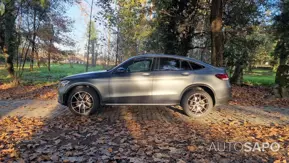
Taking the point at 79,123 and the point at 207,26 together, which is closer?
the point at 79,123

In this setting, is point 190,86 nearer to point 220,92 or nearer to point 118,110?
point 220,92

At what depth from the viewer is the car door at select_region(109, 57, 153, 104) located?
21.4 feet

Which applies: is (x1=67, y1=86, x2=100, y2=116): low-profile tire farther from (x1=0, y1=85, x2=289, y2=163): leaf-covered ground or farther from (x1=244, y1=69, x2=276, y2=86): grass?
(x1=244, y1=69, x2=276, y2=86): grass

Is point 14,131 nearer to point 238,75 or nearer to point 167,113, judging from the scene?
point 167,113

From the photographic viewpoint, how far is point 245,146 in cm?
445

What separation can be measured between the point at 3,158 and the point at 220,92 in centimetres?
525

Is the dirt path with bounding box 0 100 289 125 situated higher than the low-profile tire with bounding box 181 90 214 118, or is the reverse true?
the low-profile tire with bounding box 181 90 214 118

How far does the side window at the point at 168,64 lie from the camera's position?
6.67 meters

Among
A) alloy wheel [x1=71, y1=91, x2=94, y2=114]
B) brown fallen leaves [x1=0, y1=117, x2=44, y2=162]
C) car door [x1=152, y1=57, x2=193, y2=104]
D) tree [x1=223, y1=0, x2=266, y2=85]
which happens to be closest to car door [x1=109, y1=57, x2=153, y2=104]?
car door [x1=152, y1=57, x2=193, y2=104]

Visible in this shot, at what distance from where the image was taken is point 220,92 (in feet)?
21.5

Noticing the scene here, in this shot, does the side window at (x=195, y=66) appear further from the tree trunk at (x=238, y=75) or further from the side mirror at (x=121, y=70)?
the tree trunk at (x=238, y=75)

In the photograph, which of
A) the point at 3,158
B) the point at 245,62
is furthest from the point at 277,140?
the point at 245,62

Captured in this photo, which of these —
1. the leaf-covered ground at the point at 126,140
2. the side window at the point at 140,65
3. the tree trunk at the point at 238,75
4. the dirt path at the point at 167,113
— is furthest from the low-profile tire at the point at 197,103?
the tree trunk at the point at 238,75

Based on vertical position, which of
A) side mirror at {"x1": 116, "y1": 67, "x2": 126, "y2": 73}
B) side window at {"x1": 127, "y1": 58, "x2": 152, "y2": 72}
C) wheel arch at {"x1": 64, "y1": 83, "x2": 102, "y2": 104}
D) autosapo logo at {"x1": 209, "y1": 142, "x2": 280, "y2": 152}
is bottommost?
autosapo logo at {"x1": 209, "y1": 142, "x2": 280, "y2": 152}
